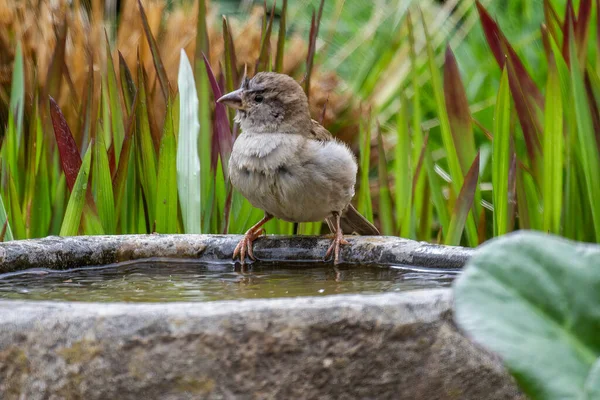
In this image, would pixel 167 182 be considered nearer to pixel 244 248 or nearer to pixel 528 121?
pixel 244 248

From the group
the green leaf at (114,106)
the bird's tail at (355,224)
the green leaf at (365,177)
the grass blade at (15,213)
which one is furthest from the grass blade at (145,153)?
the green leaf at (365,177)

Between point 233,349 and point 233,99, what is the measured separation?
1.92 m

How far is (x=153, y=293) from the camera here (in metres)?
2.14

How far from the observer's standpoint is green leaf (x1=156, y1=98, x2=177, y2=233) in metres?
3.01

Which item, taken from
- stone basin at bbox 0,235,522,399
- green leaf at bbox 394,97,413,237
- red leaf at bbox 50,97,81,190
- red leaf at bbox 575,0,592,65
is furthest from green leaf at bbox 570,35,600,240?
red leaf at bbox 50,97,81,190

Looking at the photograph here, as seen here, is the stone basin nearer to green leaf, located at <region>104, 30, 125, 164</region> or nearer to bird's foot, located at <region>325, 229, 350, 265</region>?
bird's foot, located at <region>325, 229, 350, 265</region>

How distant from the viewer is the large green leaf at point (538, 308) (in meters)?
1.18

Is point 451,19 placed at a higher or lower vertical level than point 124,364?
higher

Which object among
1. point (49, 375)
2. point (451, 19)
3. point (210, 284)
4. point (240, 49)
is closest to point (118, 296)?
point (210, 284)

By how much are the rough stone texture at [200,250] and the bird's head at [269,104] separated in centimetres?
55

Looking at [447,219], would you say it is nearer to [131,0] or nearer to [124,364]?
[124,364]

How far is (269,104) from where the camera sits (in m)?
3.34

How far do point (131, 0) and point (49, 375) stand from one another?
3761 mm

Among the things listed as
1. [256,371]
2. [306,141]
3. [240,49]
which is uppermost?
[240,49]
